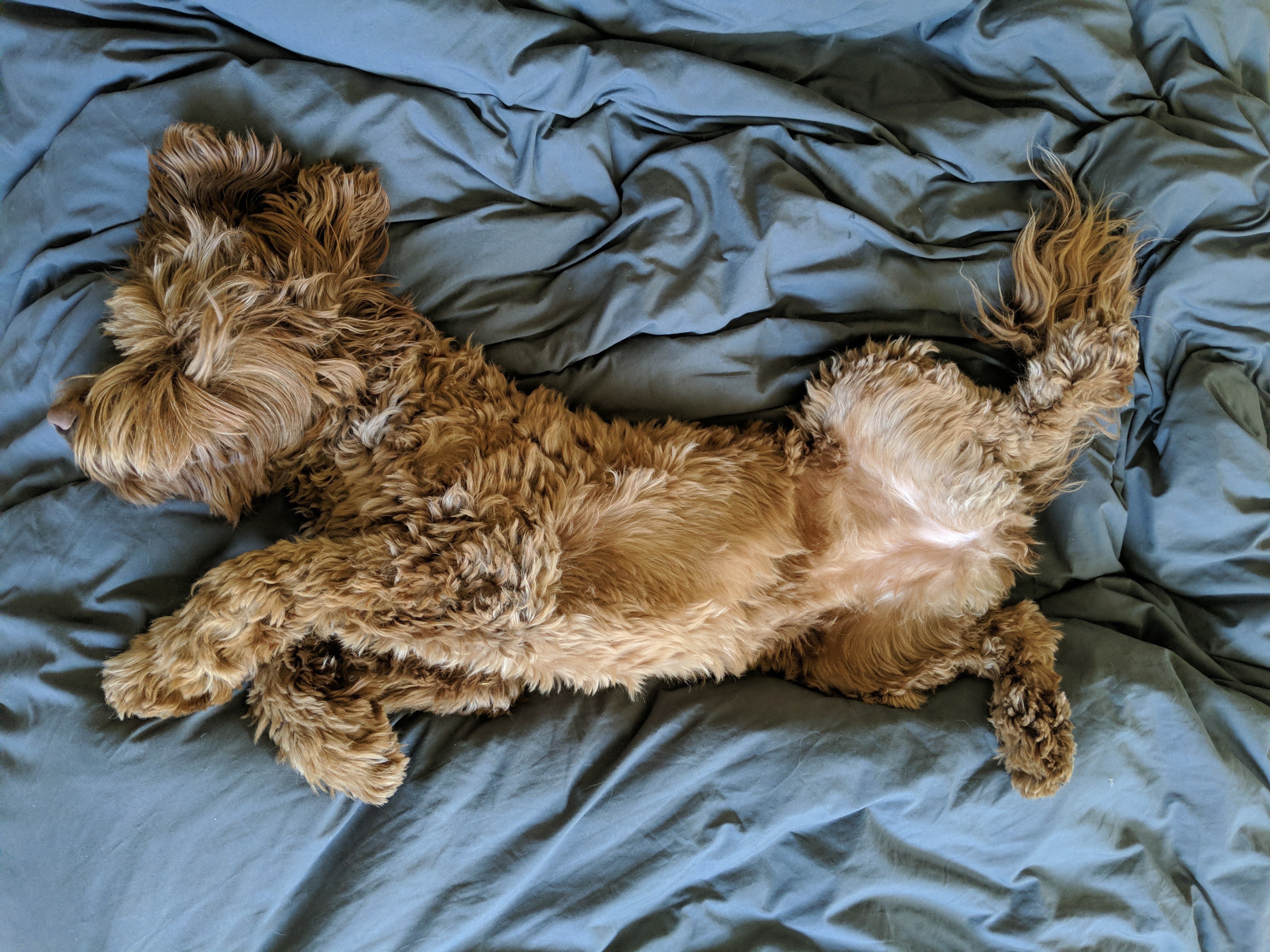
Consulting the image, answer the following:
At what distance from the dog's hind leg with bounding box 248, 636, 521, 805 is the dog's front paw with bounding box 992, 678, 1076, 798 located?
55.8 inches

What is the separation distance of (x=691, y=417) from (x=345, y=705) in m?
1.26

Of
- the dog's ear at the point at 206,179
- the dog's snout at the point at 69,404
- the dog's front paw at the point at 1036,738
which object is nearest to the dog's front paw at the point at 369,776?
the dog's snout at the point at 69,404

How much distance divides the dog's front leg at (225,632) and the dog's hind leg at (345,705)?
91mm

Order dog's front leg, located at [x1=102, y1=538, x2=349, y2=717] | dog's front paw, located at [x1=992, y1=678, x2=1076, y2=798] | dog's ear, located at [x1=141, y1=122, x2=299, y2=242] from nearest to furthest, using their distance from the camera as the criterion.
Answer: dog's front leg, located at [x1=102, y1=538, x2=349, y2=717], dog's ear, located at [x1=141, y1=122, x2=299, y2=242], dog's front paw, located at [x1=992, y1=678, x2=1076, y2=798]

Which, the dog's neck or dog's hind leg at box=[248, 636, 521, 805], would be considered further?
the dog's neck

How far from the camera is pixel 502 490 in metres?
1.89

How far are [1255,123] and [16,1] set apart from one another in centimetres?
366

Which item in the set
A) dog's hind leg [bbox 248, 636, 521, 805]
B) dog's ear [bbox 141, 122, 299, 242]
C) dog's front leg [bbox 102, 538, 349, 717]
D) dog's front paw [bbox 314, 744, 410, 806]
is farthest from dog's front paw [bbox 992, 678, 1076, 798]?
dog's ear [bbox 141, 122, 299, 242]

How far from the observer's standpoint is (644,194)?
221 centimetres

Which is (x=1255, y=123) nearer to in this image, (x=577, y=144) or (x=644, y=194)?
(x=644, y=194)

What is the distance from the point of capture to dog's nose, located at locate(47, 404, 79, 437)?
1729 mm

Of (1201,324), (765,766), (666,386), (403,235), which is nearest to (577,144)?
(403,235)

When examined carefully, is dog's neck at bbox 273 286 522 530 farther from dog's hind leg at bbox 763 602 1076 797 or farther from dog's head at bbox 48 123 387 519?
dog's hind leg at bbox 763 602 1076 797

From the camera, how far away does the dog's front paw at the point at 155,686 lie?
171cm
